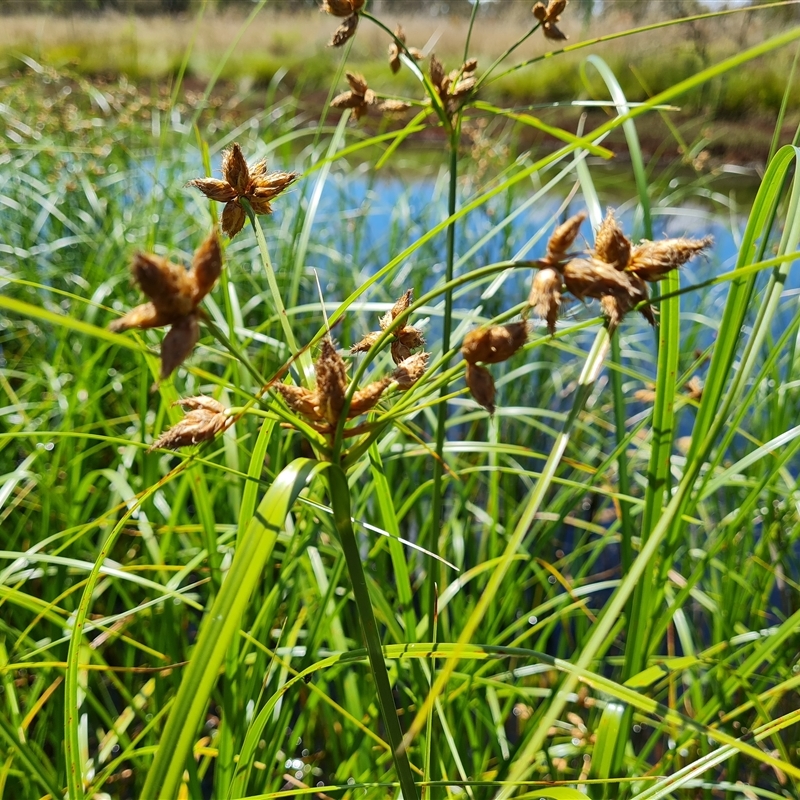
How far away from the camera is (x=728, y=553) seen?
1.22 m

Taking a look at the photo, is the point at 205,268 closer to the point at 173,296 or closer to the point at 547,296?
the point at 173,296

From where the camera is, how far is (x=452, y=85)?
69 cm

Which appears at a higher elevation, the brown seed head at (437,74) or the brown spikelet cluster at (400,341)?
the brown seed head at (437,74)

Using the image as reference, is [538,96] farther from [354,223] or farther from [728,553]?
[728,553]

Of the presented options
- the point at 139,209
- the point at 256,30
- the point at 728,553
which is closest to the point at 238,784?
the point at 728,553

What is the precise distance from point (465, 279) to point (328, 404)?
0.12m

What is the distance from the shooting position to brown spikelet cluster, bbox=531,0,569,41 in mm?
710

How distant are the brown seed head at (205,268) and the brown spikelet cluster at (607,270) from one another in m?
0.16

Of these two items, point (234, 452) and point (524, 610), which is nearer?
point (234, 452)

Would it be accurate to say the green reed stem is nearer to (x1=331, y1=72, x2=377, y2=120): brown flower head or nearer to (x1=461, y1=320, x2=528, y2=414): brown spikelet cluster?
(x1=461, y1=320, x2=528, y2=414): brown spikelet cluster

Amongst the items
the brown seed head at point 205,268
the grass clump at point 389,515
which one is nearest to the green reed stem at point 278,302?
the grass clump at point 389,515

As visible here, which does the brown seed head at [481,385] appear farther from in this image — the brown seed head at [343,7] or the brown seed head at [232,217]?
the brown seed head at [343,7]

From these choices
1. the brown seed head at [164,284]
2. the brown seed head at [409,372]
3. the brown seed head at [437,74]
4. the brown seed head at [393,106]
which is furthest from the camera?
the brown seed head at [393,106]

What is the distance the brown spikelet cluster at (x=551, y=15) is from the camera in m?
0.71
